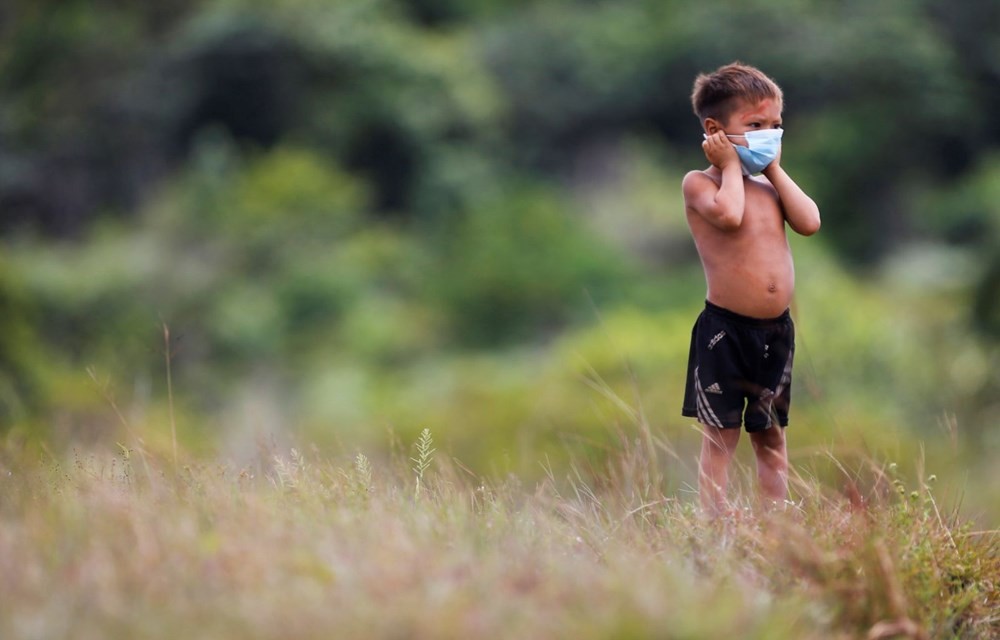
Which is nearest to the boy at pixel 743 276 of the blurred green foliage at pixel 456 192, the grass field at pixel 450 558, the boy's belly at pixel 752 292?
the boy's belly at pixel 752 292

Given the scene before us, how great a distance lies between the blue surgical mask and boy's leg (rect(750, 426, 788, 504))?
34.7 inches

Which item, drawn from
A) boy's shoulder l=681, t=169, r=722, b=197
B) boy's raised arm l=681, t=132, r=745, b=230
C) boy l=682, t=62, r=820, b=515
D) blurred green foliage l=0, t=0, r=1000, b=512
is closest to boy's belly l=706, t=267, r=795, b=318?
boy l=682, t=62, r=820, b=515

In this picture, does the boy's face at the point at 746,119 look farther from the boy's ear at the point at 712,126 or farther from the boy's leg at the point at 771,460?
the boy's leg at the point at 771,460

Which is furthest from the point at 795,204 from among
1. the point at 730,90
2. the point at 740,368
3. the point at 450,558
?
the point at 450,558

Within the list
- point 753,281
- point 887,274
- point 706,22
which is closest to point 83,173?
point 706,22

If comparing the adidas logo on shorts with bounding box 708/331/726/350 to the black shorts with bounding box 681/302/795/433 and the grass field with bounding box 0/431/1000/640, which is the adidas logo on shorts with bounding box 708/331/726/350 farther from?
the grass field with bounding box 0/431/1000/640

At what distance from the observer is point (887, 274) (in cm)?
2916

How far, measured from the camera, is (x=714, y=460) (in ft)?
13.3

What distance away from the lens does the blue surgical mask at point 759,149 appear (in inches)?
162

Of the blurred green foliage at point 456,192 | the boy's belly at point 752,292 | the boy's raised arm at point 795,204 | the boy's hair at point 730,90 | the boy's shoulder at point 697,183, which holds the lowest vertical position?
the blurred green foliage at point 456,192

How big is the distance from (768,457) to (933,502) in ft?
1.90

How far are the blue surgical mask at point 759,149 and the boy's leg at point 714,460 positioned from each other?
88 cm

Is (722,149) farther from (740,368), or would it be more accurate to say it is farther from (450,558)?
(450,558)

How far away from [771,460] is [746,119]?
1.14m
